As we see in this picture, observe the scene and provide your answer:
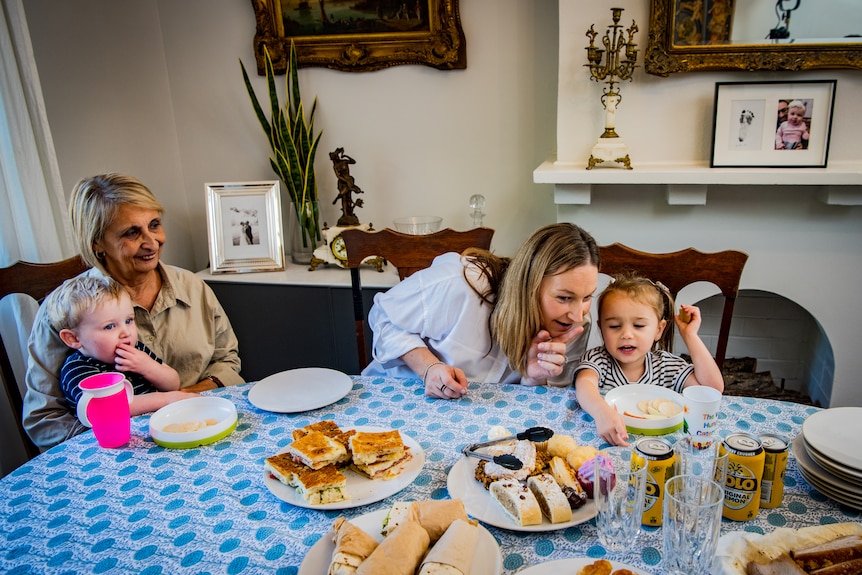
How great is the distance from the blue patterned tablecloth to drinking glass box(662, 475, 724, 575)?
2.2 inches

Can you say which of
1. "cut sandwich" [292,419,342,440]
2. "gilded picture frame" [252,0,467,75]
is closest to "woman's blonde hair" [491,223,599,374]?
"cut sandwich" [292,419,342,440]

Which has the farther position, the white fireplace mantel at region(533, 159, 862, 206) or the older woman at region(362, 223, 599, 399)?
the white fireplace mantel at region(533, 159, 862, 206)

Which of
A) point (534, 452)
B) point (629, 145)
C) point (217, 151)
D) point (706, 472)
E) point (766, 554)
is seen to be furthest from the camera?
point (217, 151)

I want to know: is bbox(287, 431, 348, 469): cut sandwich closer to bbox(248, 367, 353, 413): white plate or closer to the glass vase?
bbox(248, 367, 353, 413): white plate

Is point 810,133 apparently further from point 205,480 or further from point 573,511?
point 205,480

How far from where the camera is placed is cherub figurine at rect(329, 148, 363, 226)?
2.85m

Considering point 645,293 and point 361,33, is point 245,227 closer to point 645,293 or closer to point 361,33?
point 361,33

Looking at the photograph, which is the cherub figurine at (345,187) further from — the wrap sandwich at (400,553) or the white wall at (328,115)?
the wrap sandwich at (400,553)

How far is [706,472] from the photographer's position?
3.23 ft

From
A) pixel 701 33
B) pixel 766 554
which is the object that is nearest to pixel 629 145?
pixel 701 33

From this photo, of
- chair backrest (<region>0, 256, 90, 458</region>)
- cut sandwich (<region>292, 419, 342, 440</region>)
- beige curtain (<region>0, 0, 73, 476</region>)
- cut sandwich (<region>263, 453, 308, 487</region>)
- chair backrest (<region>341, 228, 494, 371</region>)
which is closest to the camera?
cut sandwich (<region>263, 453, 308, 487</region>)

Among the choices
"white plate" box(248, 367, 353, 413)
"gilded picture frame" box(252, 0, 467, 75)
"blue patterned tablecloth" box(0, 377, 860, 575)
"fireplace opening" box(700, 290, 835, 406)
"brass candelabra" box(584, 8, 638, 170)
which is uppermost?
"gilded picture frame" box(252, 0, 467, 75)

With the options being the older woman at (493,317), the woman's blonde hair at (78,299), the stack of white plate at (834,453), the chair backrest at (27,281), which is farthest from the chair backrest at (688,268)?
the chair backrest at (27,281)

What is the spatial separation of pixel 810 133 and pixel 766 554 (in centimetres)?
186
